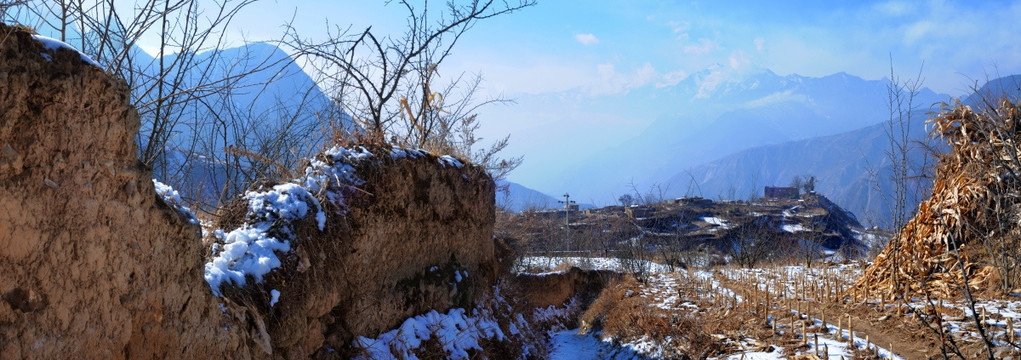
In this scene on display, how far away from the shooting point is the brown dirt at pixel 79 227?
225 cm

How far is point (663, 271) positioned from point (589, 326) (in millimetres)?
8924

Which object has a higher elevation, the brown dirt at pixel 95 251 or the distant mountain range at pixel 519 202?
the distant mountain range at pixel 519 202

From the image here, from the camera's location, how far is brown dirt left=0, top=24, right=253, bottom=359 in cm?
225

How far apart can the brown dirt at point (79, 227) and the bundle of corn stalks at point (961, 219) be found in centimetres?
750

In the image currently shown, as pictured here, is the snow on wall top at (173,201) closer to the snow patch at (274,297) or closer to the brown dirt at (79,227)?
the brown dirt at (79,227)

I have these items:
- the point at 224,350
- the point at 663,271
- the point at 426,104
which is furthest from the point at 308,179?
the point at 663,271

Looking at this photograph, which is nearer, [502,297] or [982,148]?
[982,148]

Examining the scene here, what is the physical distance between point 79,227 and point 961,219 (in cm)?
890

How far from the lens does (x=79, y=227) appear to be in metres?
2.49

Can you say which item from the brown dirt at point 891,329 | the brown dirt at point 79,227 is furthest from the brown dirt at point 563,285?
the brown dirt at point 79,227

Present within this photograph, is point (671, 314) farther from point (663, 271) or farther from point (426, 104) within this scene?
→ point (663, 271)

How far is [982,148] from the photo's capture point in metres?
7.61

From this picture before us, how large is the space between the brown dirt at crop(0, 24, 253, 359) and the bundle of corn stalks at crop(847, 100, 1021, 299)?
750 centimetres

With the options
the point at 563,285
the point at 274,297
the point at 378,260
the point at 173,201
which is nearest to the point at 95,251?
the point at 173,201
